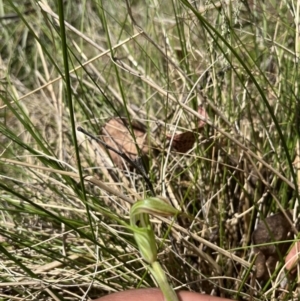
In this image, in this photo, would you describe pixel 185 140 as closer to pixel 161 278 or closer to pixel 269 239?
pixel 269 239

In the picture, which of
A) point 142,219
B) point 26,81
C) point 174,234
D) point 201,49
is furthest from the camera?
point 26,81

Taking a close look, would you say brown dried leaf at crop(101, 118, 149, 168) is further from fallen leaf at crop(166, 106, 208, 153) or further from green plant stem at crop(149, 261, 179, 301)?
green plant stem at crop(149, 261, 179, 301)

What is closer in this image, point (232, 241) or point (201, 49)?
point (232, 241)

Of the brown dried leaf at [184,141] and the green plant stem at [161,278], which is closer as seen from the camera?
the green plant stem at [161,278]

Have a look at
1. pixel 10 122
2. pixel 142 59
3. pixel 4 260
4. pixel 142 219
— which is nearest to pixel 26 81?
pixel 10 122

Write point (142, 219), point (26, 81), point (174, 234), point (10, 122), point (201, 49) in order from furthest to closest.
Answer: point (26, 81) < point (10, 122) < point (201, 49) < point (174, 234) < point (142, 219)

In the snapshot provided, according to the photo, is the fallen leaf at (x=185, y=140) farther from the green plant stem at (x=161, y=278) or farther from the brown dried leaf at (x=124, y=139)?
the green plant stem at (x=161, y=278)

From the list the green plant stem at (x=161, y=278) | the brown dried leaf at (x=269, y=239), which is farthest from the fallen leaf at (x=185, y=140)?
the green plant stem at (x=161, y=278)

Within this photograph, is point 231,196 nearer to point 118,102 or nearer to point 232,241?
point 232,241
